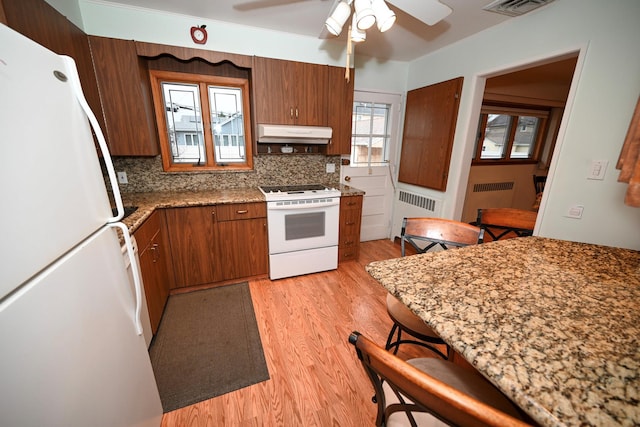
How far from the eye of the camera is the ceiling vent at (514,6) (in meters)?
1.80

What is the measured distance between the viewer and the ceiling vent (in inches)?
71.1

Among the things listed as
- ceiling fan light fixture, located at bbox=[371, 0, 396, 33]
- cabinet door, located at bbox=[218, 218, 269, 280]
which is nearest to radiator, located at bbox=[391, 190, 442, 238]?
cabinet door, located at bbox=[218, 218, 269, 280]

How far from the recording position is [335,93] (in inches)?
105

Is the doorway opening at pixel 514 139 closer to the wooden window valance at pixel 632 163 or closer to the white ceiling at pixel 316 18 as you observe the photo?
the white ceiling at pixel 316 18

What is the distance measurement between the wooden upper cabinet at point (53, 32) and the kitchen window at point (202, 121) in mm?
528

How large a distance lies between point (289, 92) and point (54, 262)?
2.35 meters

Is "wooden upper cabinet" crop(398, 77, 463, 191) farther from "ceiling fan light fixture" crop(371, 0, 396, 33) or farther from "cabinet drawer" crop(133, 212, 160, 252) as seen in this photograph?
"cabinet drawer" crop(133, 212, 160, 252)

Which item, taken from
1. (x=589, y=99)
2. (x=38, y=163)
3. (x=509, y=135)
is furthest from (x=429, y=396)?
(x=509, y=135)

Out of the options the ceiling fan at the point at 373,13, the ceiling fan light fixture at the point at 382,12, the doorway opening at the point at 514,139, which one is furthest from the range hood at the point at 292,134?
the doorway opening at the point at 514,139

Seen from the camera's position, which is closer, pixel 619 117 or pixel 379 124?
pixel 619 117

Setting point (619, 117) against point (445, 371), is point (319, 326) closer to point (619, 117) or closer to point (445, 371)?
point (445, 371)

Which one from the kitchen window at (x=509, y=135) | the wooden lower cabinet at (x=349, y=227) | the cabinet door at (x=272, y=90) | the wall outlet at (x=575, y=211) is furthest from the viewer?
the kitchen window at (x=509, y=135)

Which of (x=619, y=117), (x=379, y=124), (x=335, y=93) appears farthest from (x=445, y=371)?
(x=379, y=124)

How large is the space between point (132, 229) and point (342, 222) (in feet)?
6.39
